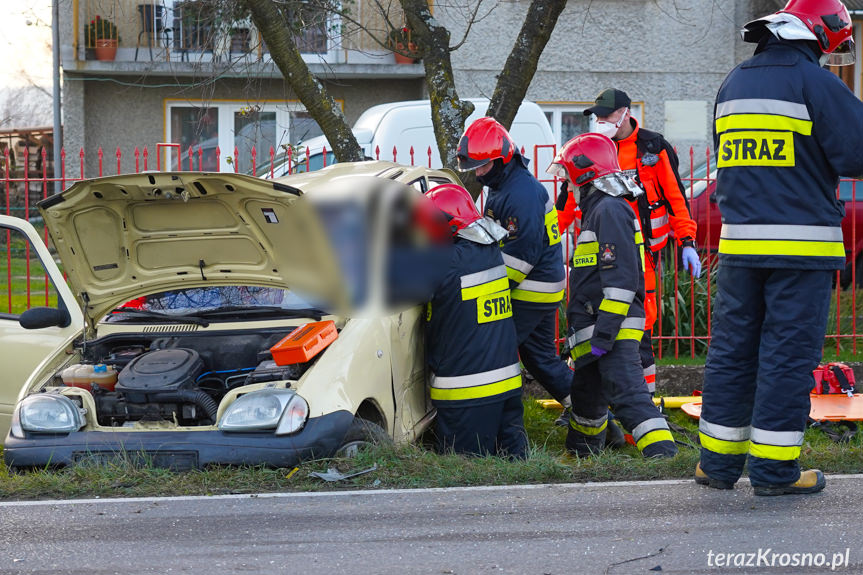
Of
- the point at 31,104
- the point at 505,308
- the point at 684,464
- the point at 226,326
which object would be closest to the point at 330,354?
the point at 226,326

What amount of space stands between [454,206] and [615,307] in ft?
3.18

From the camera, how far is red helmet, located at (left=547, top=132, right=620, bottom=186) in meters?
5.64

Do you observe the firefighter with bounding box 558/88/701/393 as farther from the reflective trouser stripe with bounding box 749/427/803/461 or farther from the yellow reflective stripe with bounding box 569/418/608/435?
the reflective trouser stripe with bounding box 749/427/803/461

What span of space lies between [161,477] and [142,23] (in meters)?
13.9

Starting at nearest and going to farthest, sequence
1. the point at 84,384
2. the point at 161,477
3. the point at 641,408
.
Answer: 1. the point at 161,477
2. the point at 84,384
3. the point at 641,408

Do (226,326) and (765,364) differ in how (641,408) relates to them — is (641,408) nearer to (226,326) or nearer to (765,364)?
(765,364)

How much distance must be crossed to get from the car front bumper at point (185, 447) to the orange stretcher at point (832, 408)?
9.35 feet

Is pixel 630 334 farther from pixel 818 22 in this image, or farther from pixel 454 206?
pixel 818 22

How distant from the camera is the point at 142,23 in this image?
17125mm

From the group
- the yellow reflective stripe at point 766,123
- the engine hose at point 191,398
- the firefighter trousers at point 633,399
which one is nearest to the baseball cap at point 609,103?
the firefighter trousers at point 633,399

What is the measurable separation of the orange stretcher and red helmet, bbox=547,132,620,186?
1.82 metres

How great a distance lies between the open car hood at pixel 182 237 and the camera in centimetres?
504

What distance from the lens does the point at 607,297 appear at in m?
5.47

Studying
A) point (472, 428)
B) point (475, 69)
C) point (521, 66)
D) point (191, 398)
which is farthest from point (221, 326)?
point (475, 69)
